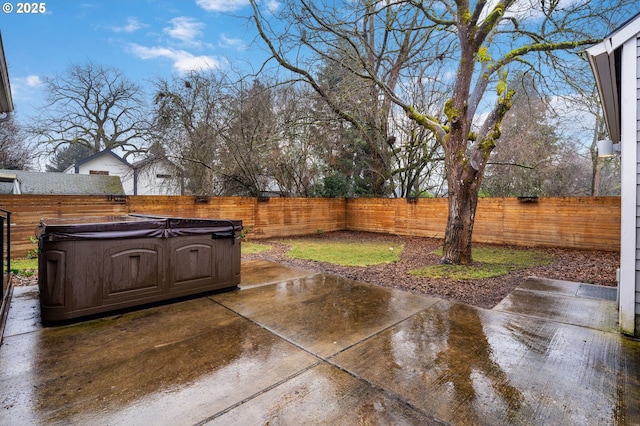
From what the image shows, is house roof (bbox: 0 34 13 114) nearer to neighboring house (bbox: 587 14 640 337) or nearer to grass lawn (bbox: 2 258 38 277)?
grass lawn (bbox: 2 258 38 277)

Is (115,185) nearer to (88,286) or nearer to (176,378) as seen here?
(88,286)

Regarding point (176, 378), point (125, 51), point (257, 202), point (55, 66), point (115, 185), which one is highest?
point (125, 51)

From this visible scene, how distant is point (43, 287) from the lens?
2.78 meters

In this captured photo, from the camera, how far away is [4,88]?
343cm

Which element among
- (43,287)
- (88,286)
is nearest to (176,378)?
(88,286)

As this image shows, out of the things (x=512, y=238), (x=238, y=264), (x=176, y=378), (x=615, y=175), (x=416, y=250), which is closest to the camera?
(x=176, y=378)

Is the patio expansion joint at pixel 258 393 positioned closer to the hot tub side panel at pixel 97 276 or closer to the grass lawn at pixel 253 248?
the hot tub side panel at pixel 97 276

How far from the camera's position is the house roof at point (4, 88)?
2.92m

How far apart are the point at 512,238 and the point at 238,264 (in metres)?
8.34

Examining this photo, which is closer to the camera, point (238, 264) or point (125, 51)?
point (238, 264)

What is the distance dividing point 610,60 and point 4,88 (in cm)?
671

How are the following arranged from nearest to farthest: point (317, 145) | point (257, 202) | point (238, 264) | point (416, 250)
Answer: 1. point (238, 264)
2. point (416, 250)
3. point (257, 202)
4. point (317, 145)

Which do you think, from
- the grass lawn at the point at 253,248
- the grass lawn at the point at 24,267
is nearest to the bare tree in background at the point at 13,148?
the grass lawn at the point at 24,267

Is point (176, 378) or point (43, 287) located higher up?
point (43, 287)
